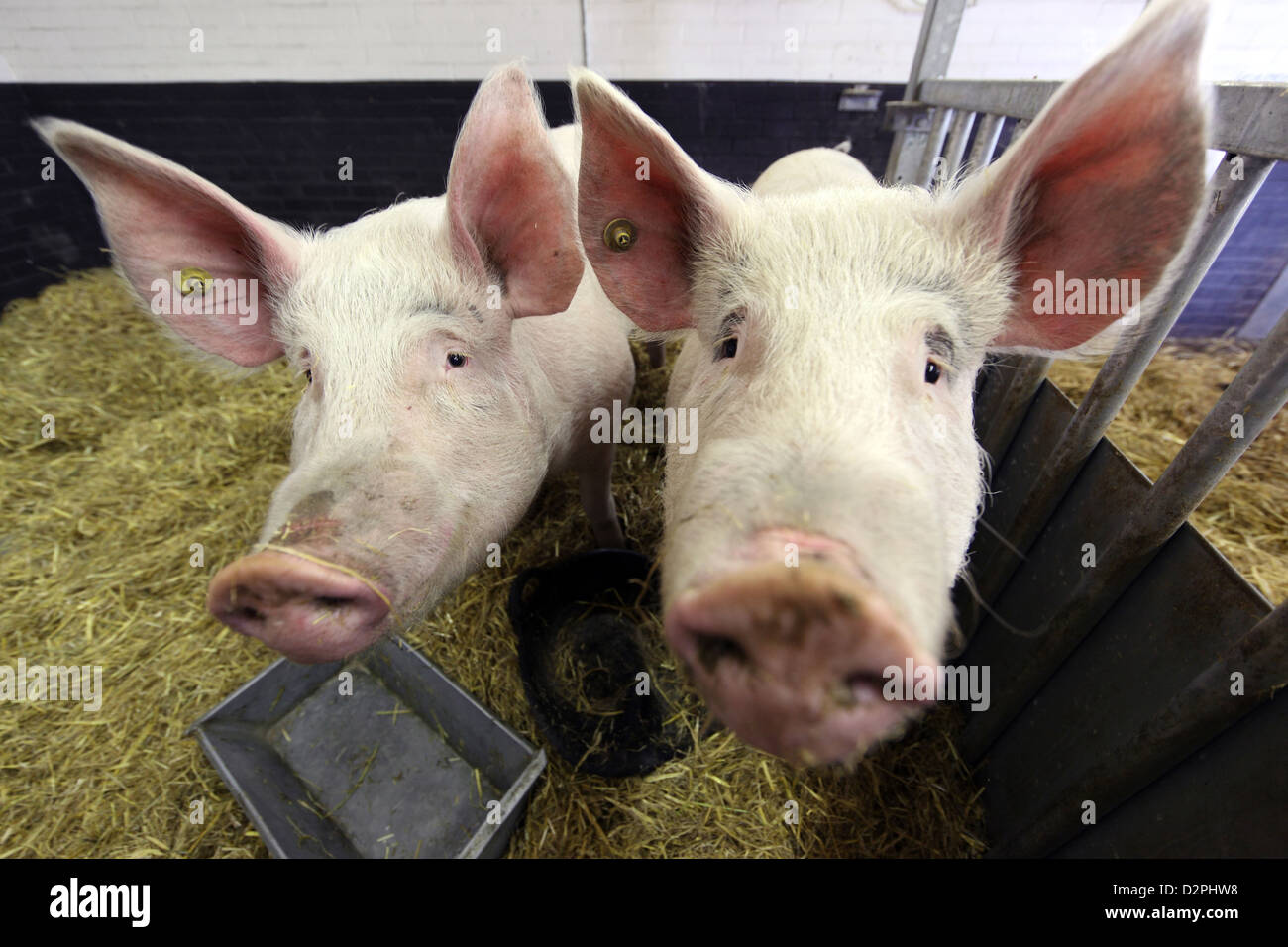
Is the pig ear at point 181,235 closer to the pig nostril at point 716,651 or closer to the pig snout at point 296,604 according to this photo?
the pig snout at point 296,604

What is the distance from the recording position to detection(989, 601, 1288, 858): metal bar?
4.60ft

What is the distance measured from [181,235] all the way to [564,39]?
17.4 ft

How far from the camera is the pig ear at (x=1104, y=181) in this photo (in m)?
1.11

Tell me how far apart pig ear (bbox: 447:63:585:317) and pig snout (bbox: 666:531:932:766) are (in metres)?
1.62

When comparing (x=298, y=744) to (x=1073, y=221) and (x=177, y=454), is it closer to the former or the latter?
(x=177, y=454)

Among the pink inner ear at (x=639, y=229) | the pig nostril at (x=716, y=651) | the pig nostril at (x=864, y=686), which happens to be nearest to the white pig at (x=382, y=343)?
the pink inner ear at (x=639, y=229)

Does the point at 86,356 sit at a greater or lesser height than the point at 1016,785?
greater

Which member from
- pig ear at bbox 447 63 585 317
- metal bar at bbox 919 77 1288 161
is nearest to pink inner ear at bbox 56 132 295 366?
pig ear at bbox 447 63 585 317

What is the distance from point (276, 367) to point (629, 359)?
13.0ft

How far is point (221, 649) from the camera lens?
10.2 feet

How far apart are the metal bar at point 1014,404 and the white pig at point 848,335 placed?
3.36ft

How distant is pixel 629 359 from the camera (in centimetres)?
335
